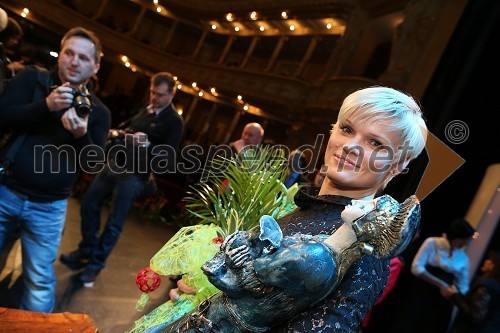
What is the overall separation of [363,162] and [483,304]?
284 cm

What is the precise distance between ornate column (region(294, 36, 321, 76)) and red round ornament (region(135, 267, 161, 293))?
4847mm

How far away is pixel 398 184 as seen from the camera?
8.91ft

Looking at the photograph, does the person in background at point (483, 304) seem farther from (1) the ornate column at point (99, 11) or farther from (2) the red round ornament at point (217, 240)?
(1) the ornate column at point (99, 11)

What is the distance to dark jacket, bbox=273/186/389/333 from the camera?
727 mm

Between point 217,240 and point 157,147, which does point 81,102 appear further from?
point 157,147

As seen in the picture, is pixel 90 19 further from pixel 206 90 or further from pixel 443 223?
pixel 443 223

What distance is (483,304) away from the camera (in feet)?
9.82

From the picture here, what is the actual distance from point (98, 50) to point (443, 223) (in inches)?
147

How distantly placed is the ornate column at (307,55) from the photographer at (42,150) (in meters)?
4.05

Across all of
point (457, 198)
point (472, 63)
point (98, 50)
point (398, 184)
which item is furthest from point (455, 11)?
point (98, 50)

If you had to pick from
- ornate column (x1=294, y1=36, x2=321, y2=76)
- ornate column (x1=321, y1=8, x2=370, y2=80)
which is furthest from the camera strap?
ornate column (x1=321, y1=8, x2=370, y2=80)

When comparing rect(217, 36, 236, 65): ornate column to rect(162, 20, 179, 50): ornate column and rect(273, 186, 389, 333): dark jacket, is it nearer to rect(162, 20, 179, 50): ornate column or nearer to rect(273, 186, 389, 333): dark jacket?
rect(162, 20, 179, 50): ornate column

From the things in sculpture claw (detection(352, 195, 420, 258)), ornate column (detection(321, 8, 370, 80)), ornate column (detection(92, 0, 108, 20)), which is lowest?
sculpture claw (detection(352, 195, 420, 258))

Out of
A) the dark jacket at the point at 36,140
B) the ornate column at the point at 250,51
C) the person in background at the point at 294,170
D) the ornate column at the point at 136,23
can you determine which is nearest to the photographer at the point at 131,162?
the person in background at the point at 294,170
